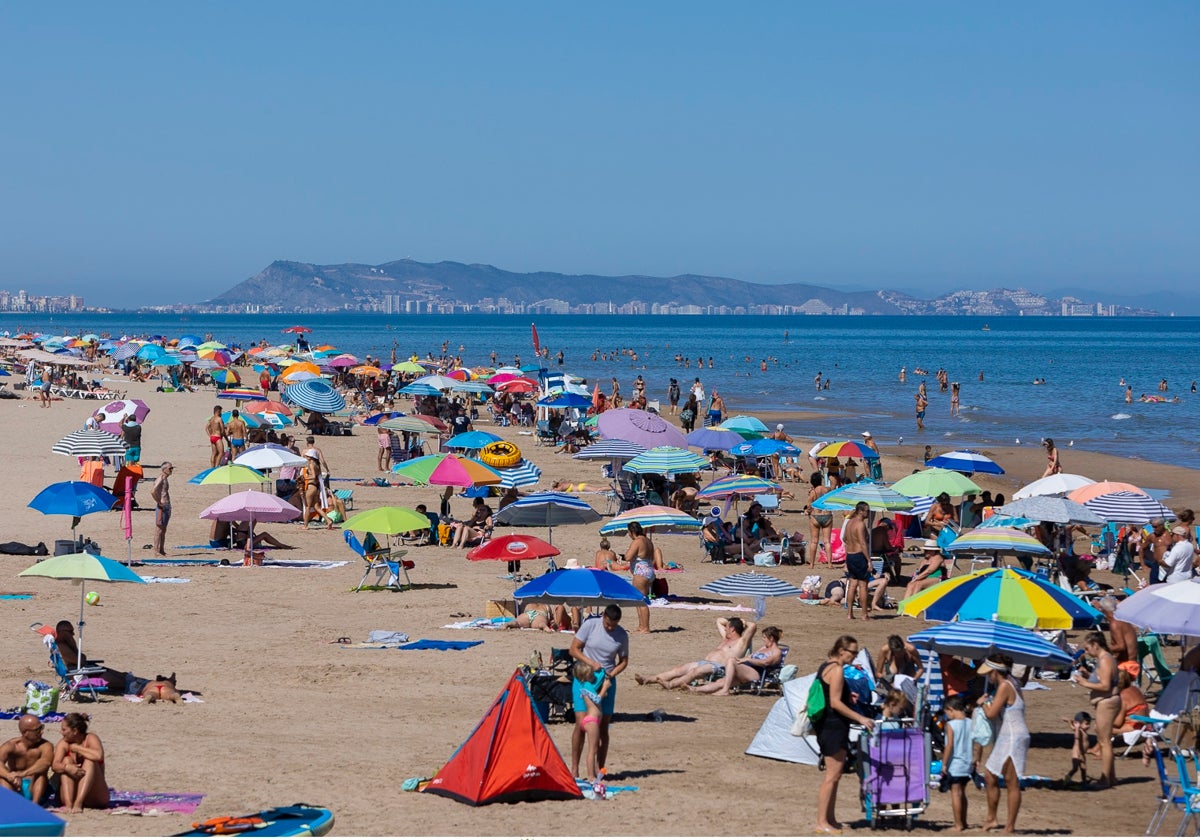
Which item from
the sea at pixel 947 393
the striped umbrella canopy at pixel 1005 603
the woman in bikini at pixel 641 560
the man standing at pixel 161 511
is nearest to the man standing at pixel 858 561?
the woman in bikini at pixel 641 560

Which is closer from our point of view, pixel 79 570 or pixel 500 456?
pixel 79 570

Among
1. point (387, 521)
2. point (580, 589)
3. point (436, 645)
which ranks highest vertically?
point (580, 589)

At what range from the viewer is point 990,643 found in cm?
925

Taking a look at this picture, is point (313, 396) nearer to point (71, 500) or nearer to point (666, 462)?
point (666, 462)

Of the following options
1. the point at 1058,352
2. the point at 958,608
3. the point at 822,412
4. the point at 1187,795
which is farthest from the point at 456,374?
the point at 1058,352

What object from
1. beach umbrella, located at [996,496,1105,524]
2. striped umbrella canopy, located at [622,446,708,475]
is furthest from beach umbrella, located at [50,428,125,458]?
beach umbrella, located at [996,496,1105,524]

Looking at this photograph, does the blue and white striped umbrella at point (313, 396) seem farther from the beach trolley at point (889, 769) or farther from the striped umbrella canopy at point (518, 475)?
the beach trolley at point (889, 769)

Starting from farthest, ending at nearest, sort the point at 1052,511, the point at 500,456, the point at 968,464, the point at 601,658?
the point at 500,456
the point at 968,464
the point at 1052,511
the point at 601,658

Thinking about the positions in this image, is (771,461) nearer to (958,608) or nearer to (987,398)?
(958,608)

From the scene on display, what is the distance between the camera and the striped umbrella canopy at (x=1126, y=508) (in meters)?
16.9

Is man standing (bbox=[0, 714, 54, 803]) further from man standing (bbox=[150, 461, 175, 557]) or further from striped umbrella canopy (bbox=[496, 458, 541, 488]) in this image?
striped umbrella canopy (bbox=[496, 458, 541, 488])

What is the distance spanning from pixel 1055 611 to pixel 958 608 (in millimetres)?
714

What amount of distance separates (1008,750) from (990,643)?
1.16 m

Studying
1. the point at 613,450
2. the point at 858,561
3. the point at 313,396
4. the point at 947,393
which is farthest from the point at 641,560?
the point at 947,393
